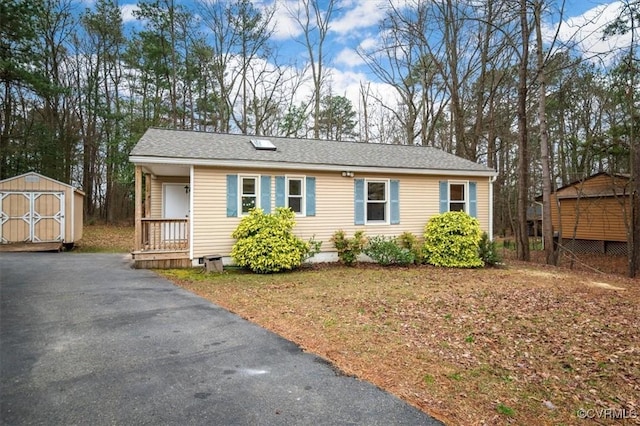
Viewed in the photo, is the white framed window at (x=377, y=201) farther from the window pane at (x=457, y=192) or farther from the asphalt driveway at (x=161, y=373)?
the asphalt driveway at (x=161, y=373)

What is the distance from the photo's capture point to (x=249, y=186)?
33.9 ft

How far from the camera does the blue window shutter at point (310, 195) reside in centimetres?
1077

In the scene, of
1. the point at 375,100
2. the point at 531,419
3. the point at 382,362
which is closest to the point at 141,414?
the point at 382,362

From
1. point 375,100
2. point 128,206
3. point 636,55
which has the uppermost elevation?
point 375,100

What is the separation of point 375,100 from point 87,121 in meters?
18.4

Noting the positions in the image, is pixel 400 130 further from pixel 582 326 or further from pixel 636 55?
pixel 582 326

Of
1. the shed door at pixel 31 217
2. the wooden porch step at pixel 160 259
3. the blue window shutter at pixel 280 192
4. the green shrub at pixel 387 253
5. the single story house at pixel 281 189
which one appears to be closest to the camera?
the wooden porch step at pixel 160 259

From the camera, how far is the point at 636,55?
11672 millimetres

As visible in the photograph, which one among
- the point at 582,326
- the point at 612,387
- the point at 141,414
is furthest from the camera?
the point at 582,326

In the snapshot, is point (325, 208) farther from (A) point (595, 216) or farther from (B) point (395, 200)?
(A) point (595, 216)

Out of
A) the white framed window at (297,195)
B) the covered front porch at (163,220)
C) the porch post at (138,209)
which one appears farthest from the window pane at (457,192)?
the porch post at (138,209)

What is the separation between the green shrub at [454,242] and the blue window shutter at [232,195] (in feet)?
20.3

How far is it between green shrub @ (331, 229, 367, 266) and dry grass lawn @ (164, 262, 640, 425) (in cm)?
189

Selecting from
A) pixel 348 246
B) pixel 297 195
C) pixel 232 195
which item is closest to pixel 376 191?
pixel 348 246
